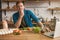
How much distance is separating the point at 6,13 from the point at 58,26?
3382 mm

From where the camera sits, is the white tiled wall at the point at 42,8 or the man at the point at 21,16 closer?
the man at the point at 21,16

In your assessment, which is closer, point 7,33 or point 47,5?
point 7,33

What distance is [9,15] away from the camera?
509cm

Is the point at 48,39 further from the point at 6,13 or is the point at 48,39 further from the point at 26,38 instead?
the point at 6,13

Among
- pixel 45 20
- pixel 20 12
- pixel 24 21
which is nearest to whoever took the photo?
pixel 20 12

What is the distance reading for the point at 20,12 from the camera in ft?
9.71

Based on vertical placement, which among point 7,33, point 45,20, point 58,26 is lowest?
point 45,20

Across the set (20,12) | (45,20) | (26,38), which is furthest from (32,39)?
(45,20)

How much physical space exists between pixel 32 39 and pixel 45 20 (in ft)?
10.5

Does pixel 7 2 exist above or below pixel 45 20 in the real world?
above

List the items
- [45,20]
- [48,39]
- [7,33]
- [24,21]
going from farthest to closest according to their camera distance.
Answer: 1. [45,20]
2. [24,21]
3. [7,33]
4. [48,39]

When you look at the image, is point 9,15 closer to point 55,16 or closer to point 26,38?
point 55,16

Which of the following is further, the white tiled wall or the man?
the white tiled wall

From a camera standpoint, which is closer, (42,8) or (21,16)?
(21,16)
